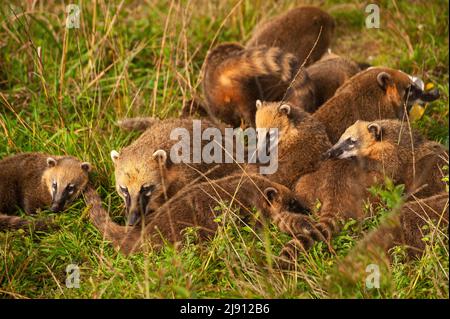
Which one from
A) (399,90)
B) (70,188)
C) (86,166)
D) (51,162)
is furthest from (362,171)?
(51,162)

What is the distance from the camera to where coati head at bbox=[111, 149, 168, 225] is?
587 cm

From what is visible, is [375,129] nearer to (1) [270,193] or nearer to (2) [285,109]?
(2) [285,109]

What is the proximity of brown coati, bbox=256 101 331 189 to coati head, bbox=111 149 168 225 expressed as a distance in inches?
35.1

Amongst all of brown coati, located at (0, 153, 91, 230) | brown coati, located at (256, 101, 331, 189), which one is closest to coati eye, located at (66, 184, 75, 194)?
brown coati, located at (0, 153, 91, 230)

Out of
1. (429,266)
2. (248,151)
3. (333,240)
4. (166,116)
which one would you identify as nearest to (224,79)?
(166,116)

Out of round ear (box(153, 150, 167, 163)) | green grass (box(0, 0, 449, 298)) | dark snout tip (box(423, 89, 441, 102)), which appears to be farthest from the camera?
dark snout tip (box(423, 89, 441, 102))

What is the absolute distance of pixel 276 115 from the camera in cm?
637

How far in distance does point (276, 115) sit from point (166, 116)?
123cm

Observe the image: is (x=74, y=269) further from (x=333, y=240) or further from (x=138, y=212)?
(x=333, y=240)

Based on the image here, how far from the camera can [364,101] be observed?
678 cm

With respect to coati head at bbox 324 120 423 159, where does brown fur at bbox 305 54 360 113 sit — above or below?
above

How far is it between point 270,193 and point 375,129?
3.76 ft

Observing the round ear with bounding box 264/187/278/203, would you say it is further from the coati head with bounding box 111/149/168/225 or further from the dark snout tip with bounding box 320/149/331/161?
the coati head with bounding box 111/149/168/225

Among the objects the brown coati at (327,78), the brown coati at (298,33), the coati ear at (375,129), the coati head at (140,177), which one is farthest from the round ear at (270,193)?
the brown coati at (298,33)
